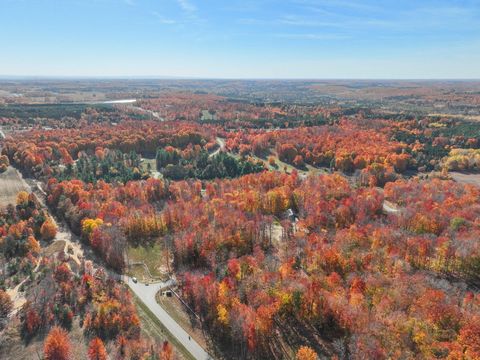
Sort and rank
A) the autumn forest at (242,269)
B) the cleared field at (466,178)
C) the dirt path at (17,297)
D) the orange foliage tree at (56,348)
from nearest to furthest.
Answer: the orange foliage tree at (56,348), the autumn forest at (242,269), the dirt path at (17,297), the cleared field at (466,178)

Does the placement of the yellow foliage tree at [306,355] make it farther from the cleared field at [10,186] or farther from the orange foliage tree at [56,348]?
the cleared field at [10,186]

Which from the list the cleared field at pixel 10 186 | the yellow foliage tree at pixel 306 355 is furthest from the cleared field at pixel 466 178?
the cleared field at pixel 10 186

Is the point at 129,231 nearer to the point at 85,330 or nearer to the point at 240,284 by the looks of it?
the point at 85,330

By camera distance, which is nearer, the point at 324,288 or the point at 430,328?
the point at 430,328

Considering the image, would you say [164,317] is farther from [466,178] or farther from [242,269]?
[466,178]

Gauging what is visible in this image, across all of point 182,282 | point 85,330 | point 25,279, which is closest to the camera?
point 85,330

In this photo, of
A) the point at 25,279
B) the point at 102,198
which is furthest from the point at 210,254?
the point at 102,198
